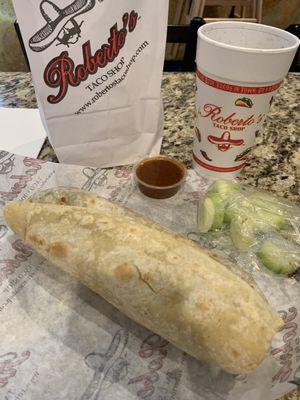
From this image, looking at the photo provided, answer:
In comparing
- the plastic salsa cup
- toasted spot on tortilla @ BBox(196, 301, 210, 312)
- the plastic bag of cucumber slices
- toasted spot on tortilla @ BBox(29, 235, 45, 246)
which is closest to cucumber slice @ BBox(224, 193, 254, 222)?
the plastic bag of cucumber slices

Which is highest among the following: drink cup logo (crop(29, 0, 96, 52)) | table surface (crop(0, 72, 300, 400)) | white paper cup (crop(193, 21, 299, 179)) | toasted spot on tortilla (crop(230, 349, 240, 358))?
drink cup logo (crop(29, 0, 96, 52))

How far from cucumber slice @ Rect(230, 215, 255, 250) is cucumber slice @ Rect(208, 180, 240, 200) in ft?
0.24

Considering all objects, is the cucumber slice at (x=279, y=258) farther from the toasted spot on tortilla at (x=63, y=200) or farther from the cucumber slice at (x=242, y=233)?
the toasted spot on tortilla at (x=63, y=200)

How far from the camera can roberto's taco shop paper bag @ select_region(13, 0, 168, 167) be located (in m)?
0.67

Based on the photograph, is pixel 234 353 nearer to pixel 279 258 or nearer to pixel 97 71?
pixel 279 258

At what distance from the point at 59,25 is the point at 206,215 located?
49 centimetres

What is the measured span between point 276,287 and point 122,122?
1.78 ft

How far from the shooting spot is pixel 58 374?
564 mm

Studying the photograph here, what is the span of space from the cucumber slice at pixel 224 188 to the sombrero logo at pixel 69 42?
0.38m

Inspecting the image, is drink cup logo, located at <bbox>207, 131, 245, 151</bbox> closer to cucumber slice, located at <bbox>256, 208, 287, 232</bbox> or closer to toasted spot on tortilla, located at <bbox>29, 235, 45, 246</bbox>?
cucumber slice, located at <bbox>256, 208, 287, 232</bbox>

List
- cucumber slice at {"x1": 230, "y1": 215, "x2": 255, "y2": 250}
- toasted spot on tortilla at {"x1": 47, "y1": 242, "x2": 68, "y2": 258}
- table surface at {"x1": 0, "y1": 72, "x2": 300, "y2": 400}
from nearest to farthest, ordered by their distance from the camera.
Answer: toasted spot on tortilla at {"x1": 47, "y1": 242, "x2": 68, "y2": 258} → cucumber slice at {"x1": 230, "y1": 215, "x2": 255, "y2": 250} → table surface at {"x1": 0, "y1": 72, "x2": 300, "y2": 400}

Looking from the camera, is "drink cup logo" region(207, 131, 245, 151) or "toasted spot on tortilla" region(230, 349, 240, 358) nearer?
"toasted spot on tortilla" region(230, 349, 240, 358)

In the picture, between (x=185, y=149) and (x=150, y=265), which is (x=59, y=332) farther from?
(x=185, y=149)

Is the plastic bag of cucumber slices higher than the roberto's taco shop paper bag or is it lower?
lower
